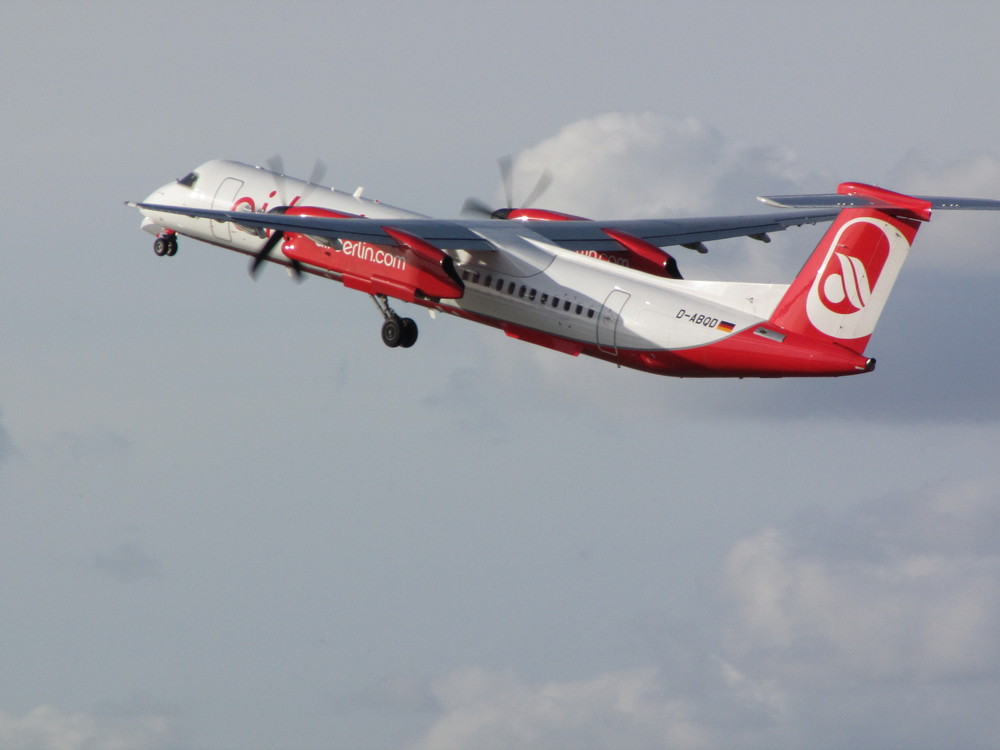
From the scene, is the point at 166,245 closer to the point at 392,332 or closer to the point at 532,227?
the point at 392,332

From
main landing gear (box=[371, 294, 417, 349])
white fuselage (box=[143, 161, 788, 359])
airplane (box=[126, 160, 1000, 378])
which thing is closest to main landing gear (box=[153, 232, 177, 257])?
airplane (box=[126, 160, 1000, 378])

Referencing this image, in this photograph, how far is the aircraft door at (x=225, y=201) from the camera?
50000 millimetres

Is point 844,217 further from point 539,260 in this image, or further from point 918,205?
point 539,260

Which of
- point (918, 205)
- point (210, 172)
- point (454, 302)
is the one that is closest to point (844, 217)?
point (918, 205)

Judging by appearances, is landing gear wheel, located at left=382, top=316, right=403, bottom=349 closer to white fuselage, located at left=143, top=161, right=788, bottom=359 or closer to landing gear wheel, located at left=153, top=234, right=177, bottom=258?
white fuselage, located at left=143, top=161, right=788, bottom=359

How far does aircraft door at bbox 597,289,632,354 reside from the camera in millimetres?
42281

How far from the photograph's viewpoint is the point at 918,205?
37781 mm

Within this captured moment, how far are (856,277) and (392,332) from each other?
13.6 metres

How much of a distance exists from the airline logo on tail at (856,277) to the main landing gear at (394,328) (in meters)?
11.8

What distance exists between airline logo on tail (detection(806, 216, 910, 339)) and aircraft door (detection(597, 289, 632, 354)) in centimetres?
509

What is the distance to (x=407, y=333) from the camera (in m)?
46.0

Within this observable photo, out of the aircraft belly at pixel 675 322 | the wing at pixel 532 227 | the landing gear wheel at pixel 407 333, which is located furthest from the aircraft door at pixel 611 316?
the landing gear wheel at pixel 407 333

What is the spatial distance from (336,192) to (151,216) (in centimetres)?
751

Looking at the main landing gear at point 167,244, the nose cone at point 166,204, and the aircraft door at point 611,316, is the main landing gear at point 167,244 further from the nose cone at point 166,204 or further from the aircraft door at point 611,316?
the aircraft door at point 611,316
